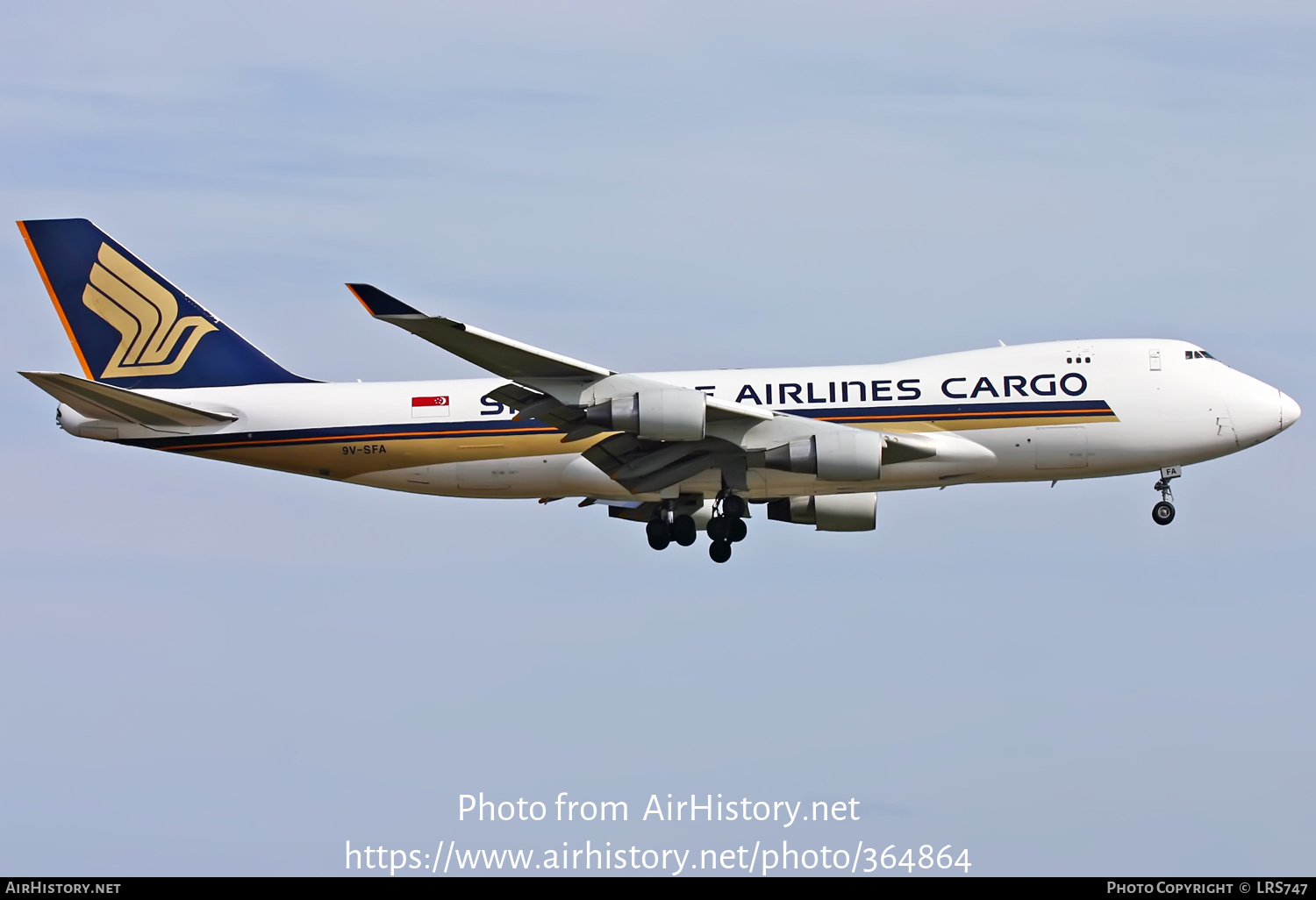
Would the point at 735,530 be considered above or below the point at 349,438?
below

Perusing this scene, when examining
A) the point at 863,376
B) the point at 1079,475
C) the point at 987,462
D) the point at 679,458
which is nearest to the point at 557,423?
the point at 679,458

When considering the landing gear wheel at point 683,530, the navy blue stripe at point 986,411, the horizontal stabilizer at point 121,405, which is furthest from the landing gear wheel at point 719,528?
the horizontal stabilizer at point 121,405

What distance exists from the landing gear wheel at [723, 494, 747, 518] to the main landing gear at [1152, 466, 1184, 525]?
11057 millimetres

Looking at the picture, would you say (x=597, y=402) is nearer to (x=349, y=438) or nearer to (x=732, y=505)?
(x=732, y=505)

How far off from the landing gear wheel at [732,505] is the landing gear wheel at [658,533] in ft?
7.57

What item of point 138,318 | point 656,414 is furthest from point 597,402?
point 138,318

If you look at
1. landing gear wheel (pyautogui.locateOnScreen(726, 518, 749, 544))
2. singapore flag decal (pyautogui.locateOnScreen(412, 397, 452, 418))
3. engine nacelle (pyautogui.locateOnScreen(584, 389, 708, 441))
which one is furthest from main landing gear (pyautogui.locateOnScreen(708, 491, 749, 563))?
singapore flag decal (pyautogui.locateOnScreen(412, 397, 452, 418))

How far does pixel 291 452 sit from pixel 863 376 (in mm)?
15460

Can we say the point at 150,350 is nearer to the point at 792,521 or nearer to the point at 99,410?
the point at 99,410

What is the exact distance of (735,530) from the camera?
147ft

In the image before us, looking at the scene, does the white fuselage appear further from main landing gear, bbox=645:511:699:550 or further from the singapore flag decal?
main landing gear, bbox=645:511:699:550

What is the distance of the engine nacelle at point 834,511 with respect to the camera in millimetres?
46656

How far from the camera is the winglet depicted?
36.4m

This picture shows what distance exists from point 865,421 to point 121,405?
19319mm
